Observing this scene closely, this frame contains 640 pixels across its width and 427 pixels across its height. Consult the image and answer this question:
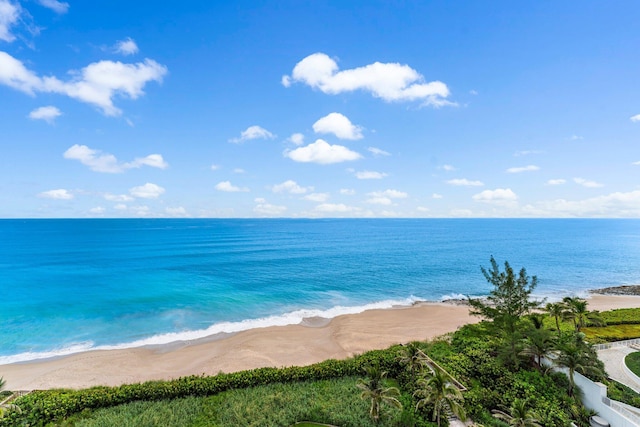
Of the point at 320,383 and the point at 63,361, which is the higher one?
the point at 320,383

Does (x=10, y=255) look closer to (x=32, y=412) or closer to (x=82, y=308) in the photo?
(x=82, y=308)

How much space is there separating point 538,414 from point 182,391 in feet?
75.1

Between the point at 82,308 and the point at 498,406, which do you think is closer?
the point at 498,406

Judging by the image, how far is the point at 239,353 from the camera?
3061cm

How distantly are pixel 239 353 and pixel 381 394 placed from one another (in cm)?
1781

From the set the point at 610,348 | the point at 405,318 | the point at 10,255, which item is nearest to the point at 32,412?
the point at 405,318

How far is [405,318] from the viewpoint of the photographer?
41.4m

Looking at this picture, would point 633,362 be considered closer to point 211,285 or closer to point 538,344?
point 538,344

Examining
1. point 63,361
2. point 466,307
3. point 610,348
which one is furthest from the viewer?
point 466,307

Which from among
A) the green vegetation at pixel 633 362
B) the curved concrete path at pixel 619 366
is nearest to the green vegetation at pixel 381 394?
the curved concrete path at pixel 619 366

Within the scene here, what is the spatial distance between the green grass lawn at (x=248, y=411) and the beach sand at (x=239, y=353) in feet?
23.7

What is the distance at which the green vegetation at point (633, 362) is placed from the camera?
76.7ft

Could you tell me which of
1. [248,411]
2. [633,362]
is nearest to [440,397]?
[248,411]

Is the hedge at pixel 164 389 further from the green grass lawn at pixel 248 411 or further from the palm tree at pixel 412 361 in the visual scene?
the palm tree at pixel 412 361
